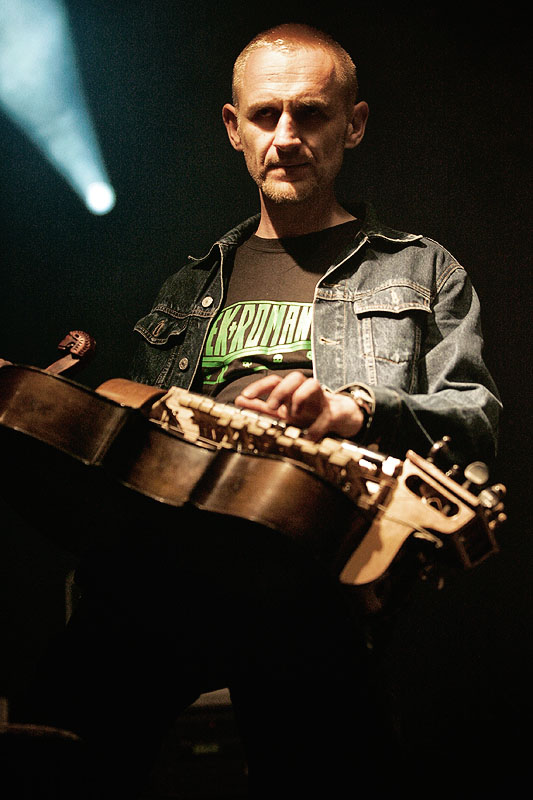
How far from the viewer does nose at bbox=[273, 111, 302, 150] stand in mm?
1972

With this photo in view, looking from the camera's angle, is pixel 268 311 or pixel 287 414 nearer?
pixel 287 414

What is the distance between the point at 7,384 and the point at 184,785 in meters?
1.25

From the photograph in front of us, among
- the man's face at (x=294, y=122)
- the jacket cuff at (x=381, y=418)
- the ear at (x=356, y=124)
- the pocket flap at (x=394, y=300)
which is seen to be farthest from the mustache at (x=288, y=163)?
the jacket cuff at (x=381, y=418)

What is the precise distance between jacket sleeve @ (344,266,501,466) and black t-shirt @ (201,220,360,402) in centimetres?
33

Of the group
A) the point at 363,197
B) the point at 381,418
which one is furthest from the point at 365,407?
the point at 363,197

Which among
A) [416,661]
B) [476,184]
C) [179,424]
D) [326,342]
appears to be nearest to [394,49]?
[476,184]

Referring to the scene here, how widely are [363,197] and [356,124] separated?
0.36m

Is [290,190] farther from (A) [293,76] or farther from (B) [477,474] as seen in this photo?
(B) [477,474]

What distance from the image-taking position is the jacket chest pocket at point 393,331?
180 cm

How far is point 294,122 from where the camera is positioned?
2.00m

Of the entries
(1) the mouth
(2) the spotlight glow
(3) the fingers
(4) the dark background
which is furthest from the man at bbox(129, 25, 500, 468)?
(2) the spotlight glow

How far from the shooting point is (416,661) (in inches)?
90.7

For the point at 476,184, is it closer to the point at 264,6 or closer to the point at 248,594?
the point at 264,6

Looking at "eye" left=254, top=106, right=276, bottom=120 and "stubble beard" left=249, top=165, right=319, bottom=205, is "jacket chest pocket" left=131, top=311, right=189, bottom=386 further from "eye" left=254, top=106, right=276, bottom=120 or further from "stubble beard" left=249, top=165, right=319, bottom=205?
"eye" left=254, top=106, right=276, bottom=120
